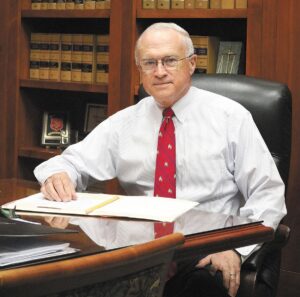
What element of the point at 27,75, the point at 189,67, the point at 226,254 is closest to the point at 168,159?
the point at 189,67

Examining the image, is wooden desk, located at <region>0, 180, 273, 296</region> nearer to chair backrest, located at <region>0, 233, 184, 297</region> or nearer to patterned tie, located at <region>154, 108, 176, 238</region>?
chair backrest, located at <region>0, 233, 184, 297</region>

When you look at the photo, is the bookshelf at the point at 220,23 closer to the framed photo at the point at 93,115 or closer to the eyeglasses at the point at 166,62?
the framed photo at the point at 93,115

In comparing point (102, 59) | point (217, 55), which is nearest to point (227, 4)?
point (217, 55)

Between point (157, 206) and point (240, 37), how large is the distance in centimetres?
181

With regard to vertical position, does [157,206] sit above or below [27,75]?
below

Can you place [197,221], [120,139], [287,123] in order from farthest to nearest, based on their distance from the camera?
[120,139] → [287,123] → [197,221]

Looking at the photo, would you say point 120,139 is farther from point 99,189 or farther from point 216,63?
point 99,189

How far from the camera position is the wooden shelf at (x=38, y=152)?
11.9 feet

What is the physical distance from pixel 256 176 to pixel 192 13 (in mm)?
1224

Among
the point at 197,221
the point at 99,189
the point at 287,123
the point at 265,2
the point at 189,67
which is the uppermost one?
the point at 265,2

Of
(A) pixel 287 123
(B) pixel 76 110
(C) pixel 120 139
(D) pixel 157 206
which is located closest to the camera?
(D) pixel 157 206

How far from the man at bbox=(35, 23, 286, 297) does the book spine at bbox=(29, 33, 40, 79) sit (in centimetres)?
140

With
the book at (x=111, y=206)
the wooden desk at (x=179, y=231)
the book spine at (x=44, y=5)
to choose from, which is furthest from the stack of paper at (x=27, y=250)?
the book spine at (x=44, y=5)

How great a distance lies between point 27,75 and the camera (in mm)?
3730
